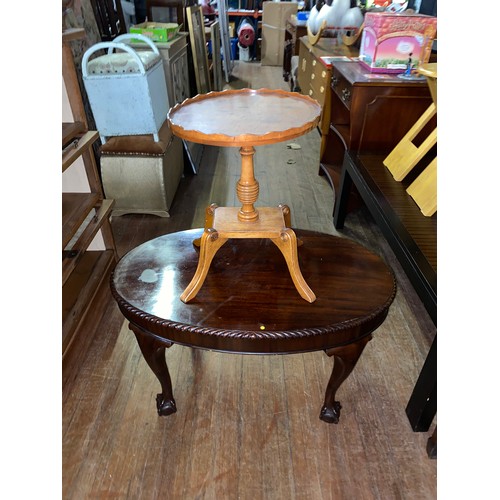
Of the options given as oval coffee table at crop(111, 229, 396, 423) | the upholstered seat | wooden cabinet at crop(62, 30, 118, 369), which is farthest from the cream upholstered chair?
oval coffee table at crop(111, 229, 396, 423)

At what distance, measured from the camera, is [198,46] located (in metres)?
4.09

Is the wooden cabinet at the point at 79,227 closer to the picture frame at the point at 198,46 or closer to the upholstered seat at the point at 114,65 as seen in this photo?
the upholstered seat at the point at 114,65

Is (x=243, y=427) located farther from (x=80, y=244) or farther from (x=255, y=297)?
(x=80, y=244)

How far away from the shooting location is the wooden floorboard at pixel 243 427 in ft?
4.07

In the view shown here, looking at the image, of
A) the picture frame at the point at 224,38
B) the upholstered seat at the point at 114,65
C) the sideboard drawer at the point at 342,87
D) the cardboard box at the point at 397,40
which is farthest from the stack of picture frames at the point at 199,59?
Result: the cardboard box at the point at 397,40

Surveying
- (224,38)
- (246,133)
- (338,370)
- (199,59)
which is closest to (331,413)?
(338,370)

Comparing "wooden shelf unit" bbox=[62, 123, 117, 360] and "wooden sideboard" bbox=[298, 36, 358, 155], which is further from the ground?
"wooden sideboard" bbox=[298, 36, 358, 155]

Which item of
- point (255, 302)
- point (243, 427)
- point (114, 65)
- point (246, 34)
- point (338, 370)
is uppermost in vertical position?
point (114, 65)

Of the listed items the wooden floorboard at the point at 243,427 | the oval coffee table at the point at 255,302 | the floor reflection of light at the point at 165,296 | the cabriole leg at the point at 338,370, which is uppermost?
the floor reflection of light at the point at 165,296

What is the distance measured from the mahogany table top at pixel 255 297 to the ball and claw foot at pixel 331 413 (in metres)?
0.40

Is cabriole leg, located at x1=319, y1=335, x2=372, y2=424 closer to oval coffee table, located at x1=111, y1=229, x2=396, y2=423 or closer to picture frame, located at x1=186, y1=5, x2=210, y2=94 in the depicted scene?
oval coffee table, located at x1=111, y1=229, x2=396, y2=423

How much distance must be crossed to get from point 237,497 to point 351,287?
29.5 inches

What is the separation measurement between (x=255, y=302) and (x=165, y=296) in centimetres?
28

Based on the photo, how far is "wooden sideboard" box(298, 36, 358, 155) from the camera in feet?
9.53
